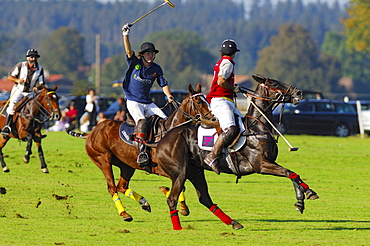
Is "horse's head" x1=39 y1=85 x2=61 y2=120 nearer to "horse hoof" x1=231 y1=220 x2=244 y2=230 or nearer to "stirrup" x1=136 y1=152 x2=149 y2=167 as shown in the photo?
"stirrup" x1=136 y1=152 x2=149 y2=167

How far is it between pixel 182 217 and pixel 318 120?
932 inches

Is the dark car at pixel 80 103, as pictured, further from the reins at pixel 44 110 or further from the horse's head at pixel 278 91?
the horse's head at pixel 278 91

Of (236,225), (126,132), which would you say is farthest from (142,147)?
(236,225)

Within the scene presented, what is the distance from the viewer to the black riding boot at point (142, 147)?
11.6 m

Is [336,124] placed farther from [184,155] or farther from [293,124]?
[184,155]

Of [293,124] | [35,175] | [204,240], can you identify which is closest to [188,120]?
[204,240]

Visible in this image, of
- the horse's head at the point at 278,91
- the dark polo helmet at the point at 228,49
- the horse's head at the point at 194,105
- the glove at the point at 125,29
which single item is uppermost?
the glove at the point at 125,29

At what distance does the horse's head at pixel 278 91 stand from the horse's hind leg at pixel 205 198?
1510 millimetres

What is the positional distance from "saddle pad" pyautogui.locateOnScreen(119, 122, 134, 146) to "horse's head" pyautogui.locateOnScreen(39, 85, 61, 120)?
587 centimetres

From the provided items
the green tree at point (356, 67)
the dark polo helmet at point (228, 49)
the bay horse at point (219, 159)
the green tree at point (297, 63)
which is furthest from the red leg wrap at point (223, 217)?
the green tree at point (356, 67)

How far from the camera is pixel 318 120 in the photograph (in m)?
34.3

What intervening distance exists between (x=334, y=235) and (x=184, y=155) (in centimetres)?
229

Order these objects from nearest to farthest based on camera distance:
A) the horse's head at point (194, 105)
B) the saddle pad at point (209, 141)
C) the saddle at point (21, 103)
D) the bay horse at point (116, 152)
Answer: the saddle pad at point (209, 141) → the bay horse at point (116, 152) → the horse's head at point (194, 105) → the saddle at point (21, 103)

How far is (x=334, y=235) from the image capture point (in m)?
9.98
